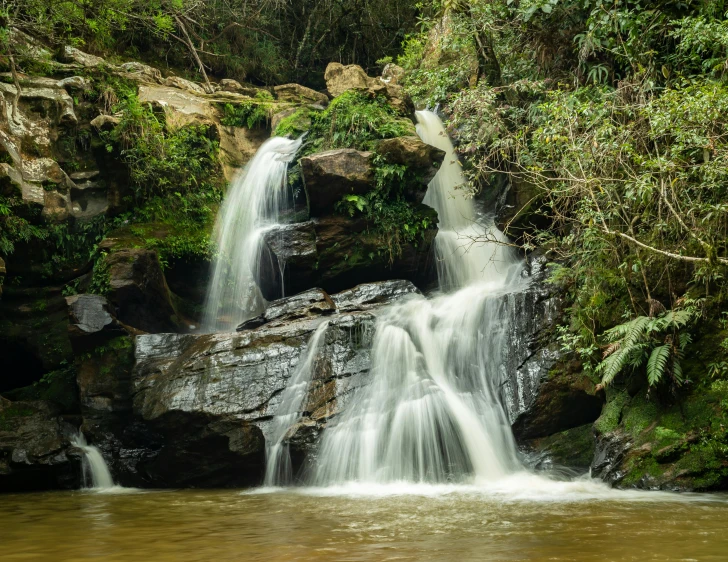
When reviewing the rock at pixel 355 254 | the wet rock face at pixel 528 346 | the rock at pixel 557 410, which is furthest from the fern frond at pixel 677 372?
the rock at pixel 355 254

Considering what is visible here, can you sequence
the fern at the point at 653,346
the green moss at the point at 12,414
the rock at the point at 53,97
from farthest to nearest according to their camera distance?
the rock at the point at 53,97 → the green moss at the point at 12,414 → the fern at the point at 653,346

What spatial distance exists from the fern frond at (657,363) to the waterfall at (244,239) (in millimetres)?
7504

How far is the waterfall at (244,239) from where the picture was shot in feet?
40.7

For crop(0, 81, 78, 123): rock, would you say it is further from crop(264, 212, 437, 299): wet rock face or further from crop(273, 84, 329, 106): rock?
crop(273, 84, 329, 106): rock

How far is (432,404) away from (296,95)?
1288cm

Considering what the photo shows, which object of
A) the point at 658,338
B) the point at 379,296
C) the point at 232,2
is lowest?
the point at 658,338

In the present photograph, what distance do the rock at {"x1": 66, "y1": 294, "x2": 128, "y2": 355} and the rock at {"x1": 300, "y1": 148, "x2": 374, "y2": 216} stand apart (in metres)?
4.20

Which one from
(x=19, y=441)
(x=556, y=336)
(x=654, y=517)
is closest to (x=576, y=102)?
(x=556, y=336)

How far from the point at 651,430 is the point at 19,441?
886 cm

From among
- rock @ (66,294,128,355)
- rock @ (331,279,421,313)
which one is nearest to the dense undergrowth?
rock @ (331,279,421,313)

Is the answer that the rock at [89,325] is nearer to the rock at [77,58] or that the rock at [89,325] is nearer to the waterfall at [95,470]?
the waterfall at [95,470]

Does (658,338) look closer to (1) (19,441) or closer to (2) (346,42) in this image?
(1) (19,441)

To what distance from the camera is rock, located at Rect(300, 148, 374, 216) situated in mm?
11617

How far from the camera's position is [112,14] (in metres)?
14.0
